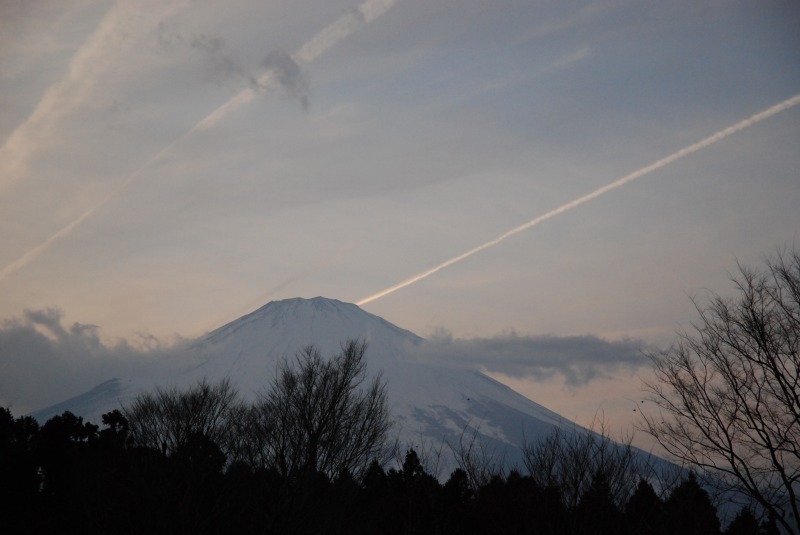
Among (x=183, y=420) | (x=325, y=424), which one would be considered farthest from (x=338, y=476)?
(x=183, y=420)

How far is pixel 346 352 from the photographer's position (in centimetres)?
3050

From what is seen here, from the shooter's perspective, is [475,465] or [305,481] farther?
[475,465]

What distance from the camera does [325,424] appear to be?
89.0 ft

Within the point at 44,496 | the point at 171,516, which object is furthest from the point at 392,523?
the point at 44,496

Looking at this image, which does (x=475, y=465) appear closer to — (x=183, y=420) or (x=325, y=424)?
(x=325, y=424)

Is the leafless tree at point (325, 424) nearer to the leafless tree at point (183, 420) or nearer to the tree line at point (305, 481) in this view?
the tree line at point (305, 481)

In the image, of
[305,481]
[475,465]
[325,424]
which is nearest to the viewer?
[305,481]

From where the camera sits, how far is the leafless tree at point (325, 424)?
1034 inches

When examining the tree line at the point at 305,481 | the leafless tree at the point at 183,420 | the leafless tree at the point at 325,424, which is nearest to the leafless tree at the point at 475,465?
the tree line at the point at 305,481

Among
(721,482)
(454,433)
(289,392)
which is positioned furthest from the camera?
(454,433)

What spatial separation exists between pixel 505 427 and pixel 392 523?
542 ft

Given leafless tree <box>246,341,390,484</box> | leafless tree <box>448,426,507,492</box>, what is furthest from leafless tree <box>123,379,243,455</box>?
leafless tree <box>448,426,507,492</box>

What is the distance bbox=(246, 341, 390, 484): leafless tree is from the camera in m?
26.3

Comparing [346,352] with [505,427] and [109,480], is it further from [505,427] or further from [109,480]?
[505,427]
